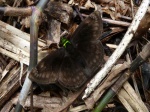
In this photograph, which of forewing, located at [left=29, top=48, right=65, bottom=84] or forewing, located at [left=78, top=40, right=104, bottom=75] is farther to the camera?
forewing, located at [left=78, top=40, right=104, bottom=75]

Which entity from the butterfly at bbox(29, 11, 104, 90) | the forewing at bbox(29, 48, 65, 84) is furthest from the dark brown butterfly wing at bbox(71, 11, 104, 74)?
the forewing at bbox(29, 48, 65, 84)

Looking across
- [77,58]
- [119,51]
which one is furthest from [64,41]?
[119,51]

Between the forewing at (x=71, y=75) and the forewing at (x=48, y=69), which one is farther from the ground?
the forewing at (x=48, y=69)

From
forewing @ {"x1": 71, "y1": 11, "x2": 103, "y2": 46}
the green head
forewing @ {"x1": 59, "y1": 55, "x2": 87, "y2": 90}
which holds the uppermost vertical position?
forewing @ {"x1": 71, "y1": 11, "x2": 103, "y2": 46}

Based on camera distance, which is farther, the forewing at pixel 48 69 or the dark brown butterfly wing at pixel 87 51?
the dark brown butterfly wing at pixel 87 51

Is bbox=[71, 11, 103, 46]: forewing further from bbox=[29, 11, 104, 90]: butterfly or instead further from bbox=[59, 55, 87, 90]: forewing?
bbox=[59, 55, 87, 90]: forewing

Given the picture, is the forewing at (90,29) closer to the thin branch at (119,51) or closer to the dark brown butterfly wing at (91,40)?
the dark brown butterfly wing at (91,40)

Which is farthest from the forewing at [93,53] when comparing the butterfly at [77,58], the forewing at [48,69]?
the forewing at [48,69]
